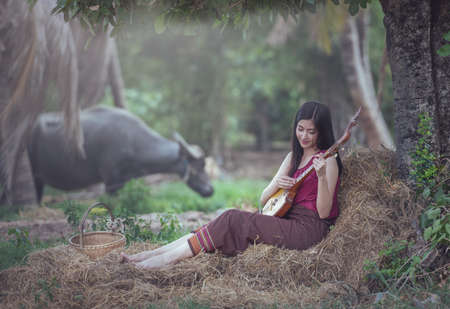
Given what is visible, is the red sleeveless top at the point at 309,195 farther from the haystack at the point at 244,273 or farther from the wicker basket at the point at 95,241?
the wicker basket at the point at 95,241

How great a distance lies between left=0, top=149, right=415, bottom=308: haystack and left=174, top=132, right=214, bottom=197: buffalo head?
4.12m

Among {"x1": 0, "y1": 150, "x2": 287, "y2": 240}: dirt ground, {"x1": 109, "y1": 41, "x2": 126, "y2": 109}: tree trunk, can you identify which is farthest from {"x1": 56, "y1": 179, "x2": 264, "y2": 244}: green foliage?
{"x1": 109, "y1": 41, "x2": 126, "y2": 109}: tree trunk

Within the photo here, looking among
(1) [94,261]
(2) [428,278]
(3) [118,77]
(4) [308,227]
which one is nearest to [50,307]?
(1) [94,261]

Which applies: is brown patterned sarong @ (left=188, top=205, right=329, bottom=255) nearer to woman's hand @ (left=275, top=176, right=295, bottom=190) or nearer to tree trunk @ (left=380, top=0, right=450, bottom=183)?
woman's hand @ (left=275, top=176, right=295, bottom=190)

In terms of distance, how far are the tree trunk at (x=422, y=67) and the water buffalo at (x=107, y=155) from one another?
4.63 meters

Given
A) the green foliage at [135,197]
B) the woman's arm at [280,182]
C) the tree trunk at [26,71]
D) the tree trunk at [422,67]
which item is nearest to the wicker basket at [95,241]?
the woman's arm at [280,182]

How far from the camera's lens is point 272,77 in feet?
41.6

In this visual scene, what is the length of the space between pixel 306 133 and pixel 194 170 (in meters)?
4.31

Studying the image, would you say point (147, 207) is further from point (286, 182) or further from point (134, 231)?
point (286, 182)

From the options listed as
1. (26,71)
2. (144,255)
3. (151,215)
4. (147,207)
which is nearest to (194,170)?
(147,207)

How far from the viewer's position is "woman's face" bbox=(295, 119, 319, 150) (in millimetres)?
3219

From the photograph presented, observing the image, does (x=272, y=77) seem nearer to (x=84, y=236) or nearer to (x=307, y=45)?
(x=307, y=45)

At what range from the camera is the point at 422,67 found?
2979 mm

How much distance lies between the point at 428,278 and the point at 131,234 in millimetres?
2471
